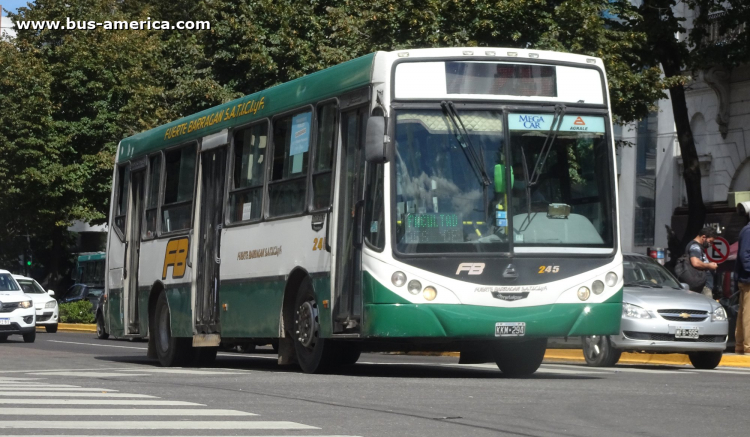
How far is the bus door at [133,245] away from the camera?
1933 cm

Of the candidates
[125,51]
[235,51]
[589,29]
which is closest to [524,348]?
[589,29]

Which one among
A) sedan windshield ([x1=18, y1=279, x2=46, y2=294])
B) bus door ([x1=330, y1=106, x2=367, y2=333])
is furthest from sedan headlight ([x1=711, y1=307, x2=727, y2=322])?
sedan windshield ([x1=18, y1=279, x2=46, y2=294])

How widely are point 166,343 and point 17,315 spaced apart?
538 inches

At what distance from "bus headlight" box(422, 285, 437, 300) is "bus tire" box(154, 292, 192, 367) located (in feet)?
19.7

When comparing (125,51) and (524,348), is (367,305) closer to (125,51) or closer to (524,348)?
(524,348)

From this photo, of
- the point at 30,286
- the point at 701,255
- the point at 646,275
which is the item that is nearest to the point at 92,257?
the point at 30,286

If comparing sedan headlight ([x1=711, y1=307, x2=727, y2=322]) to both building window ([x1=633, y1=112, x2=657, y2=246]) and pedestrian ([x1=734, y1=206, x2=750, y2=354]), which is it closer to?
pedestrian ([x1=734, y1=206, x2=750, y2=354])

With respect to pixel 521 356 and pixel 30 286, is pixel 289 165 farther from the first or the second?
pixel 30 286

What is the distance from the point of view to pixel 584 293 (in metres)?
13.2

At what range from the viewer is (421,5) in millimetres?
26922

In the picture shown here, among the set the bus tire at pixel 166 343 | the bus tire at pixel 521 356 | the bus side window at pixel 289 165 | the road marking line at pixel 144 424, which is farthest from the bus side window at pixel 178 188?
Answer: the road marking line at pixel 144 424

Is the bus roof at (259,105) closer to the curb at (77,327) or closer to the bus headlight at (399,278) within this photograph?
the bus headlight at (399,278)

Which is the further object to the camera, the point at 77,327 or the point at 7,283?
the point at 77,327

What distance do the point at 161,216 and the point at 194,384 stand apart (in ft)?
20.2
